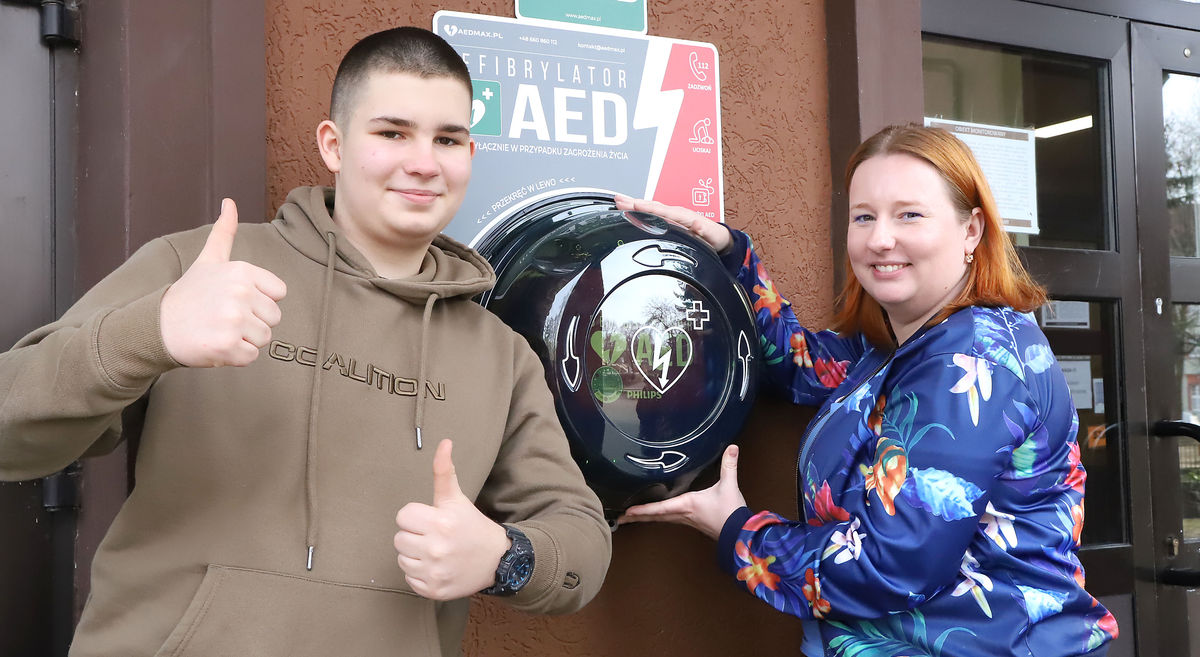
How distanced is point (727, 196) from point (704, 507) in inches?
31.1

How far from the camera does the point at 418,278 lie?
1.52 meters

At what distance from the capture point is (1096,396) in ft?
Answer: 9.71

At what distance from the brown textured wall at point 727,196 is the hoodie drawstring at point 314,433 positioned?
0.55 meters

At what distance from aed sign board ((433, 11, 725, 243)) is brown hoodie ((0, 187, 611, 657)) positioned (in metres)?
0.57

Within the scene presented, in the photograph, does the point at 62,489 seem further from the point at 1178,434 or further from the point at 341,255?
the point at 1178,434

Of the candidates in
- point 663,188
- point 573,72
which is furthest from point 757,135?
point 573,72

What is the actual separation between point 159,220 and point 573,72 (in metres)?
0.93

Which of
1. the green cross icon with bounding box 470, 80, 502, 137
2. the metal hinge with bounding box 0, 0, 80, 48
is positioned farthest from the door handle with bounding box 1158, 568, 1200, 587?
the metal hinge with bounding box 0, 0, 80, 48

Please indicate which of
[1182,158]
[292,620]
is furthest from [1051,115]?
[292,620]

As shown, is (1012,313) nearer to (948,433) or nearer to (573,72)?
(948,433)

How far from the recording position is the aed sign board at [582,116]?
200cm

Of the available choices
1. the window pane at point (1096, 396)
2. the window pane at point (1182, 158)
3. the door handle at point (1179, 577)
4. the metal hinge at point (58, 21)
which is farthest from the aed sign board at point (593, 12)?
the door handle at point (1179, 577)

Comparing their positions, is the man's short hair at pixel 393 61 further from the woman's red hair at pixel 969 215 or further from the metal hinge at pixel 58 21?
the woman's red hair at pixel 969 215

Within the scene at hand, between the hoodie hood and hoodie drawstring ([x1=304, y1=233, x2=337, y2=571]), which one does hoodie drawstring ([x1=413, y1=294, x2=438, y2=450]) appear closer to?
the hoodie hood
